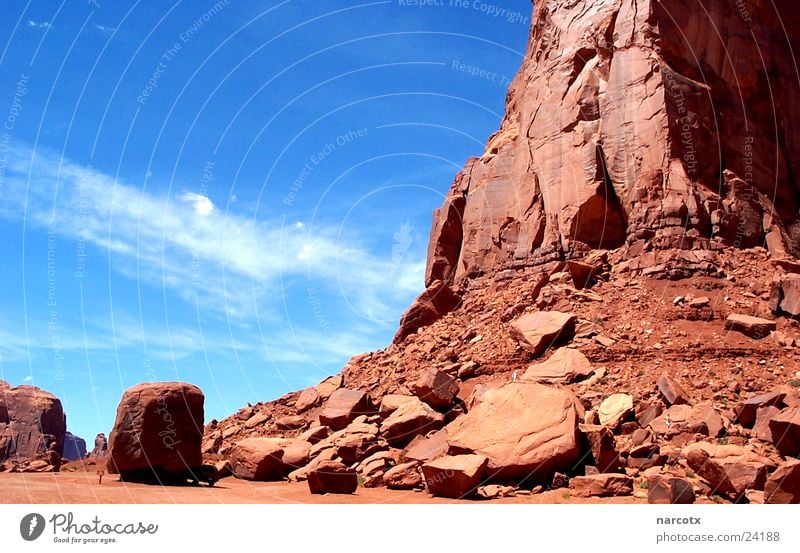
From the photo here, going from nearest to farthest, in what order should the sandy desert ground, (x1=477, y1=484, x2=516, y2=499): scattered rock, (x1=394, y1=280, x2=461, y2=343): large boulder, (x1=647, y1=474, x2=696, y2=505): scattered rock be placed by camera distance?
the sandy desert ground < (x1=647, y1=474, x2=696, y2=505): scattered rock < (x1=477, y1=484, x2=516, y2=499): scattered rock < (x1=394, y1=280, x2=461, y2=343): large boulder

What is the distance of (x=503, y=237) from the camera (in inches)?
1724

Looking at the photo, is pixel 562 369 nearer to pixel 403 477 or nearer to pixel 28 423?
pixel 403 477

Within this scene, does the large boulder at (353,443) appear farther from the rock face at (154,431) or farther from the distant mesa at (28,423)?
the distant mesa at (28,423)

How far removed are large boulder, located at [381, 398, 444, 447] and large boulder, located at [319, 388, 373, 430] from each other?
3.95 m

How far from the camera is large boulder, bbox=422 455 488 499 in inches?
729

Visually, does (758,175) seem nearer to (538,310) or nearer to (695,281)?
(695,281)

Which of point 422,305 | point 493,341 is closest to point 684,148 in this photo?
point 493,341

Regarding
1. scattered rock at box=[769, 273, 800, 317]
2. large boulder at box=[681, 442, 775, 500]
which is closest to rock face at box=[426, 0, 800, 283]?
scattered rock at box=[769, 273, 800, 317]

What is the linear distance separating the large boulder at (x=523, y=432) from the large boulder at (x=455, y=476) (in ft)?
1.72

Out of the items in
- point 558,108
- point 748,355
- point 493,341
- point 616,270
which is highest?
point 558,108

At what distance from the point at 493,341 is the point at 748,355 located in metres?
12.1

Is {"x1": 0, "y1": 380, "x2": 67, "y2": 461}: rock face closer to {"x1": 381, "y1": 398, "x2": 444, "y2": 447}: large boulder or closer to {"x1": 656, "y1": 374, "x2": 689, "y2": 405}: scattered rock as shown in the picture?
{"x1": 381, "y1": 398, "x2": 444, "y2": 447}: large boulder

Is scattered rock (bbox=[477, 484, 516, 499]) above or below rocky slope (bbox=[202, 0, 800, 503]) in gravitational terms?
below

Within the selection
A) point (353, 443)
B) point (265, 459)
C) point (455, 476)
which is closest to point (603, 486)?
point (455, 476)
